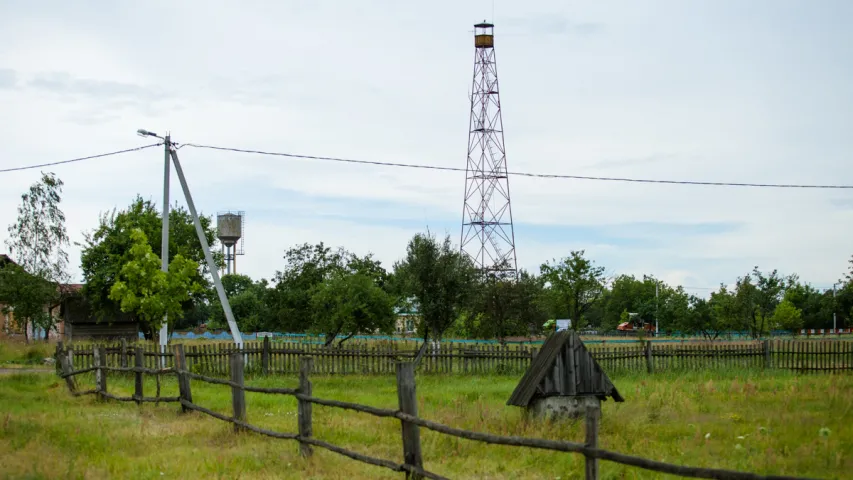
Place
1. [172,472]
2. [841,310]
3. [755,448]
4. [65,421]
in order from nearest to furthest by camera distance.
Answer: [172,472] → [755,448] → [65,421] → [841,310]

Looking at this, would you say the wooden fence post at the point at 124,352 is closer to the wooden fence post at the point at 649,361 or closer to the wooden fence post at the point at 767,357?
→ the wooden fence post at the point at 649,361

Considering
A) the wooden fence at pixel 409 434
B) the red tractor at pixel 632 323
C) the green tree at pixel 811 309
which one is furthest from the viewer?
the red tractor at pixel 632 323

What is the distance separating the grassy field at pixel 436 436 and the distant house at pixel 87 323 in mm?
35656

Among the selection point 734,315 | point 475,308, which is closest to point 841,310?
point 734,315

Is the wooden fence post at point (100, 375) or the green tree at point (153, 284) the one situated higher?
the green tree at point (153, 284)

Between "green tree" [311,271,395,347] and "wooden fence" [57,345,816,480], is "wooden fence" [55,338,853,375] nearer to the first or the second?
"wooden fence" [57,345,816,480]

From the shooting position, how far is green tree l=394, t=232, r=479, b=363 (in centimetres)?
3069

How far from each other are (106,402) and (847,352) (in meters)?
23.8

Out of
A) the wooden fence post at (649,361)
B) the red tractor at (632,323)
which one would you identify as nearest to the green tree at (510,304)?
the wooden fence post at (649,361)

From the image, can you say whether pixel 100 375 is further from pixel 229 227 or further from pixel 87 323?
pixel 229 227

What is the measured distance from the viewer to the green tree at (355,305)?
37344 millimetres

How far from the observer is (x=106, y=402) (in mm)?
17312

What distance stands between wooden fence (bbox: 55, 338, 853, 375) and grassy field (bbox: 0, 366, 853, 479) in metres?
5.26

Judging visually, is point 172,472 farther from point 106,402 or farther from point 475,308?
point 475,308
